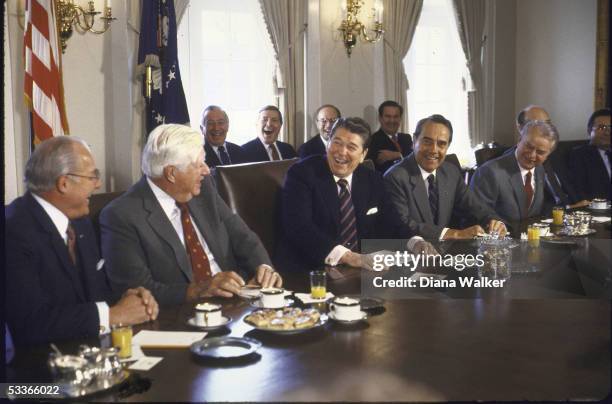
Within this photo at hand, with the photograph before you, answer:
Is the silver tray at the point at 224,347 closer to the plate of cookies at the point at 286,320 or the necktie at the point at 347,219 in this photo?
the plate of cookies at the point at 286,320

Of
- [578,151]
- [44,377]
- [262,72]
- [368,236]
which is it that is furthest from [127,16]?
[44,377]

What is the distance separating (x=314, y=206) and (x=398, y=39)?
175 inches

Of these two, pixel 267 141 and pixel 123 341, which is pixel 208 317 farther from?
pixel 267 141

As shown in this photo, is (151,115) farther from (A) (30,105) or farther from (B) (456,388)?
(B) (456,388)

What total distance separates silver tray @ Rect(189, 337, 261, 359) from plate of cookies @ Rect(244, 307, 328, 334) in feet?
0.33

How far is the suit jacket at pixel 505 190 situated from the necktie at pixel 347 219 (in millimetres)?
1177

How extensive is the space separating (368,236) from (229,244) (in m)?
0.76

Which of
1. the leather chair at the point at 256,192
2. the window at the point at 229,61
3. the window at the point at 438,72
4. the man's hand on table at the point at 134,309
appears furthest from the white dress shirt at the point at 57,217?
the window at the point at 438,72

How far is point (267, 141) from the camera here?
Result: 19.5 feet

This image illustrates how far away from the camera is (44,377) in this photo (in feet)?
5.09

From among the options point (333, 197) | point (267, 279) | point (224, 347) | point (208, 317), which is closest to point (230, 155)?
point (333, 197)

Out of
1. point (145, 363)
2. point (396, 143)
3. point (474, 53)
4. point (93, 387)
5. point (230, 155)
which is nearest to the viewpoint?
point (93, 387)

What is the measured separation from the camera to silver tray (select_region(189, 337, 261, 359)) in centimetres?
164

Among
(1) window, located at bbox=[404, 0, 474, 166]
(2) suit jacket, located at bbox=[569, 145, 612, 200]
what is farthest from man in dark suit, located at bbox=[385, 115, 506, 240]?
(1) window, located at bbox=[404, 0, 474, 166]
